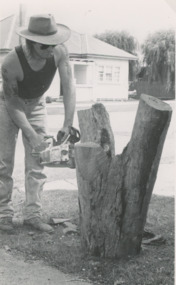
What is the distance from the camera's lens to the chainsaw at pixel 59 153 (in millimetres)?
3400

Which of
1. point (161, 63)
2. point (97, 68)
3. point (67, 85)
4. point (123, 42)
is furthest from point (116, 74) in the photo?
point (67, 85)

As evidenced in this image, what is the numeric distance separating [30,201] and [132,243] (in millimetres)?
1117

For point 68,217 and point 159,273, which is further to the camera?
point 68,217

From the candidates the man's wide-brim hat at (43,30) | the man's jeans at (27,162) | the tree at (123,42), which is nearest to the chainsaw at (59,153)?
the man's jeans at (27,162)

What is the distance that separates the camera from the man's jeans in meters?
3.63

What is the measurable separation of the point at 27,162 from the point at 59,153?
0.43 m

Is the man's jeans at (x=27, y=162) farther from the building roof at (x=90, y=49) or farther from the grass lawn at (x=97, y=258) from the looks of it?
the building roof at (x=90, y=49)

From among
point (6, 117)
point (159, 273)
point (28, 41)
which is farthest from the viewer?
point (6, 117)

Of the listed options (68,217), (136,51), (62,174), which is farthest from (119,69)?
(68,217)

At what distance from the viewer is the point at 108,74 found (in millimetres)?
28359

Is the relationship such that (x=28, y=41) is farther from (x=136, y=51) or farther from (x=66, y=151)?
(x=136, y=51)

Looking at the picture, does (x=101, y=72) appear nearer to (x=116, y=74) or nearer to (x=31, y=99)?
(x=116, y=74)

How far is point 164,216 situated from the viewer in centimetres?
390

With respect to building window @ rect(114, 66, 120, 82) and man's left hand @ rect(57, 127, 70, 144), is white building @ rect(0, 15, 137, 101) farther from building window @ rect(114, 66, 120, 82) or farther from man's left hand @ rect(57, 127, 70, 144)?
man's left hand @ rect(57, 127, 70, 144)
